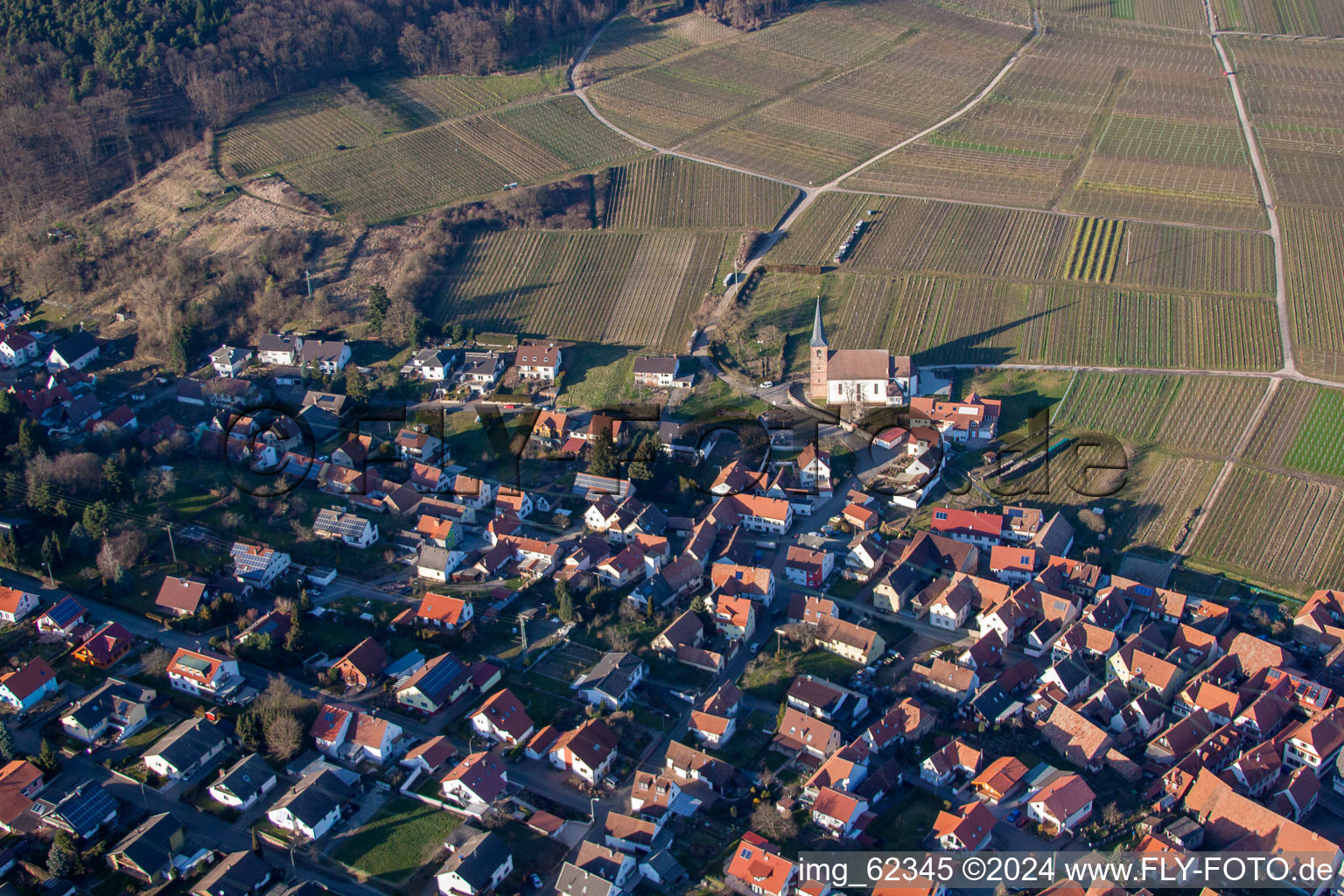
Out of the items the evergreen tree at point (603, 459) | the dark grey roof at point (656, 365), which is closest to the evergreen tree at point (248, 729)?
the evergreen tree at point (603, 459)

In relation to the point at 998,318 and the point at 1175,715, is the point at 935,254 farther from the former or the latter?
the point at 1175,715

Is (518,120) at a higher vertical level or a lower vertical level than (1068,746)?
higher

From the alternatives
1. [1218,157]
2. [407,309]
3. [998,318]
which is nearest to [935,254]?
[998,318]

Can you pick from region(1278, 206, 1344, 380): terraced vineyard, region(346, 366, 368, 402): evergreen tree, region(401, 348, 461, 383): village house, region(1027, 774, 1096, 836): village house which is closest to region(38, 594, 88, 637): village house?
region(346, 366, 368, 402): evergreen tree

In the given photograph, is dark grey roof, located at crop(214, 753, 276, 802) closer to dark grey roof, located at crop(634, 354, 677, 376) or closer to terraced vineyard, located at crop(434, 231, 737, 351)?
dark grey roof, located at crop(634, 354, 677, 376)

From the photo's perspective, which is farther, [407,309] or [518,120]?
[518,120]

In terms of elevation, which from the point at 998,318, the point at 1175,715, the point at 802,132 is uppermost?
the point at 802,132

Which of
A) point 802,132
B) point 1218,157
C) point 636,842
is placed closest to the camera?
point 636,842
